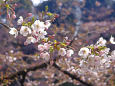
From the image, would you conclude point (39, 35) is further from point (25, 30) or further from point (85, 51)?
point (85, 51)

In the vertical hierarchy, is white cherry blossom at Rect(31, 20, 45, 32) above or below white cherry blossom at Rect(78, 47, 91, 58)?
above

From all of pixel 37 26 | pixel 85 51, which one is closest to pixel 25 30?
pixel 37 26

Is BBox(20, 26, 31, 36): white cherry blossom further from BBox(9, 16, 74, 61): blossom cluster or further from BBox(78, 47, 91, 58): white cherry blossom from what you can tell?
BBox(78, 47, 91, 58): white cherry blossom

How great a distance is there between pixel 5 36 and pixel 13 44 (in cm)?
54

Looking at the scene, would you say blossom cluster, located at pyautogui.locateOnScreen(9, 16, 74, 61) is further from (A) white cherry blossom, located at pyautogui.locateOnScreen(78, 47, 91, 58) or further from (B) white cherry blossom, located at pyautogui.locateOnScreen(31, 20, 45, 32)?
(A) white cherry blossom, located at pyautogui.locateOnScreen(78, 47, 91, 58)

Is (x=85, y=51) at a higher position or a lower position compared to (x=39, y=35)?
lower

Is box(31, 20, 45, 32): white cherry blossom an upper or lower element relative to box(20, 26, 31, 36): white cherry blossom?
upper

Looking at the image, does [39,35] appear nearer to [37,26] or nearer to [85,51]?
[37,26]

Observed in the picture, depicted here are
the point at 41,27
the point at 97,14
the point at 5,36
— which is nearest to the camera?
the point at 41,27

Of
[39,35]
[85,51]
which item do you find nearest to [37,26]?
[39,35]

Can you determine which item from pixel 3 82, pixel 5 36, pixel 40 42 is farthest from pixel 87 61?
pixel 5 36

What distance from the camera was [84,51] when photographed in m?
1.03

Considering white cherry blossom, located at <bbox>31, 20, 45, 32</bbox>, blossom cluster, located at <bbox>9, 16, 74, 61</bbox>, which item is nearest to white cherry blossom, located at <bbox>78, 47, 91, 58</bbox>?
blossom cluster, located at <bbox>9, 16, 74, 61</bbox>

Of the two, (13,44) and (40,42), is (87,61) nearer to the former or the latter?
(40,42)
